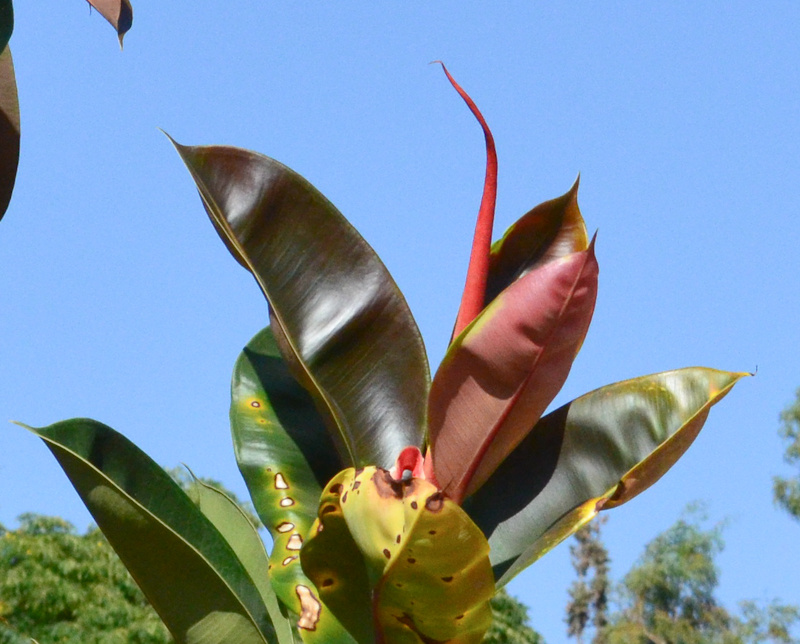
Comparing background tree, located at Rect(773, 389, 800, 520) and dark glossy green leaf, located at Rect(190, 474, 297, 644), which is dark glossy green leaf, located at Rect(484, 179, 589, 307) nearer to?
dark glossy green leaf, located at Rect(190, 474, 297, 644)

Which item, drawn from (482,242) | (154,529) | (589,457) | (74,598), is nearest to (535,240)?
(482,242)

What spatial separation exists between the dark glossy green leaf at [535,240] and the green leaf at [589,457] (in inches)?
7.5

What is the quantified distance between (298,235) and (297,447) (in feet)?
1.14

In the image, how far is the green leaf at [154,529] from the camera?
1006 millimetres

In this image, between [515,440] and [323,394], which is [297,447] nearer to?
[323,394]

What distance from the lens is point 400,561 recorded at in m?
0.92

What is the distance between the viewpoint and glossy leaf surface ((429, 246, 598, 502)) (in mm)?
938

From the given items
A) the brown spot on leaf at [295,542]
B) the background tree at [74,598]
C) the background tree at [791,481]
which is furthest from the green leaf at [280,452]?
the background tree at [791,481]

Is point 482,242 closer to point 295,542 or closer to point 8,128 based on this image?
point 295,542

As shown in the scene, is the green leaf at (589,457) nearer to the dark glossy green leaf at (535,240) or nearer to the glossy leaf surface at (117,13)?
the dark glossy green leaf at (535,240)

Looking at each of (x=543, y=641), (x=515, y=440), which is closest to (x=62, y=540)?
(x=543, y=641)

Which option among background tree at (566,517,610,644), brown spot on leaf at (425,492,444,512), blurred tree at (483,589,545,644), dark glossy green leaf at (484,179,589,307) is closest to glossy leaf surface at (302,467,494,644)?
brown spot on leaf at (425,492,444,512)

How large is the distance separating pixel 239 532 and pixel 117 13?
754mm

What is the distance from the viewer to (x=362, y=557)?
1.03m
